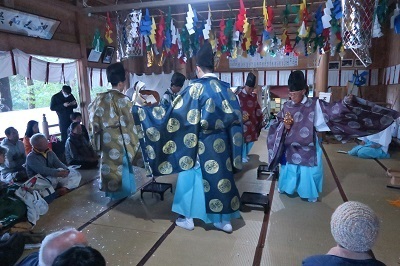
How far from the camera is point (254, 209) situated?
3.41m

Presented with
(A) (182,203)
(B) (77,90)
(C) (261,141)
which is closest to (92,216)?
(A) (182,203)

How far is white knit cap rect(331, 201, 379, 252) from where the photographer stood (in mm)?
1151

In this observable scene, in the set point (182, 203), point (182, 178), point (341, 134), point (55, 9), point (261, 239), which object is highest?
point (55, 9)

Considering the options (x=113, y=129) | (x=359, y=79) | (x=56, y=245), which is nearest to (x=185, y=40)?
(x=113, y=129)

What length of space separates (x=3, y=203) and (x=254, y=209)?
2660 mm

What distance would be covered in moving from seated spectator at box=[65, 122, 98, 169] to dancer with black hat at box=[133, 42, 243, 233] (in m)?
3.01

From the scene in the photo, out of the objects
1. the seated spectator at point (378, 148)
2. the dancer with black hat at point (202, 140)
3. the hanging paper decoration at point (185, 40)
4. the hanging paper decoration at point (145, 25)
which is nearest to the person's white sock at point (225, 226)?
the dancer with black hat at point (202, 140)

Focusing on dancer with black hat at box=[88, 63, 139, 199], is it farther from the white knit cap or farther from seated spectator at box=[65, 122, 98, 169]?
the white knit cap

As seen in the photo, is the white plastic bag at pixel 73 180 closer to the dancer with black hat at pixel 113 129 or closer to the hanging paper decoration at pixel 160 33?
the dancer with black hat at pixel 113 129

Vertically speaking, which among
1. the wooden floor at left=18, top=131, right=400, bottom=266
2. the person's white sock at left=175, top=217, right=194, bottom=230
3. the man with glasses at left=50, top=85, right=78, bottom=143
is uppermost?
the man with glasses at left=50, top=85, right=78, bottom=143

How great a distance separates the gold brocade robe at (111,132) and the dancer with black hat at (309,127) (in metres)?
1.97

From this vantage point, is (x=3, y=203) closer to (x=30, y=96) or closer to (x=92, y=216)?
(x=92, y=216)

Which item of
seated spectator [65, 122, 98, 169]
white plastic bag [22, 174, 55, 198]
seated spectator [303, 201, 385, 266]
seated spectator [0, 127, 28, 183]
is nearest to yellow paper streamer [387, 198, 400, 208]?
seated spectator [303, 201, 385, 266]

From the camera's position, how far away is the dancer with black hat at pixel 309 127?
3447mm
